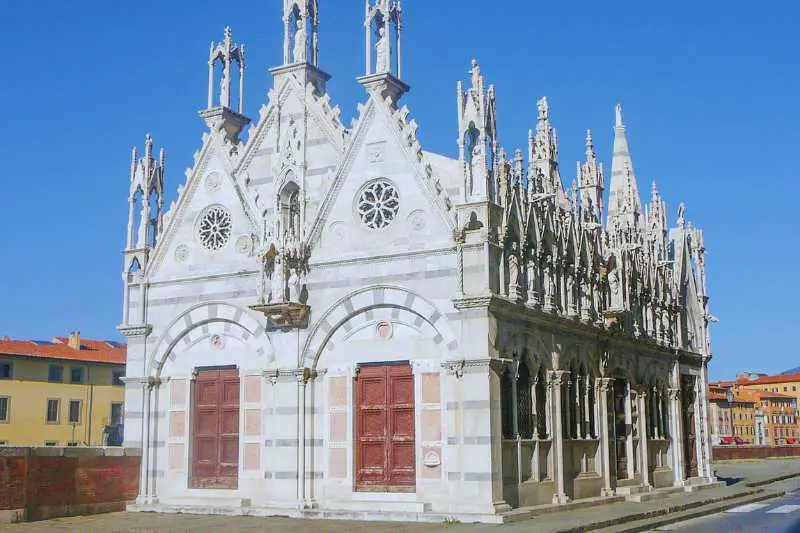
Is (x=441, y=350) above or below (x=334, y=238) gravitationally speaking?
below

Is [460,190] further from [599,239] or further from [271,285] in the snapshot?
[599,239]

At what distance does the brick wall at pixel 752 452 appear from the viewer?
65312 millimetres

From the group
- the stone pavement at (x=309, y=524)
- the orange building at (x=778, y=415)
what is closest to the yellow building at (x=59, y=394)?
the stone pavement at (x=309, y=524)

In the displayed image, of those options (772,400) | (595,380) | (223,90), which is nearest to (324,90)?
(223,90)

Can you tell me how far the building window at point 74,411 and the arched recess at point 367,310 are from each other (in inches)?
1959

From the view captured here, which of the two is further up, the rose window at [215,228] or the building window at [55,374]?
the rose window at [215,228]

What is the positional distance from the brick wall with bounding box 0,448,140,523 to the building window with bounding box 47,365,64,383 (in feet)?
147

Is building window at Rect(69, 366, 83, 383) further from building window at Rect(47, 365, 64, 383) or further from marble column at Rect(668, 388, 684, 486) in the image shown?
marble column at Rect(668, 388, 684, 486)

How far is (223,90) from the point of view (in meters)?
31.2

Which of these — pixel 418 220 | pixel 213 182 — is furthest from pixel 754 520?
pixel 213 182

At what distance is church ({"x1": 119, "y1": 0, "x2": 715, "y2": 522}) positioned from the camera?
963 inches

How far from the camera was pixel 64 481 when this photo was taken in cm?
2558

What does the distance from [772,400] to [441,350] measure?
150 metres

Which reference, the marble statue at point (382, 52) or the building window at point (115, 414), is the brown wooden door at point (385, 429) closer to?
the marble statue at point (382, 52)
